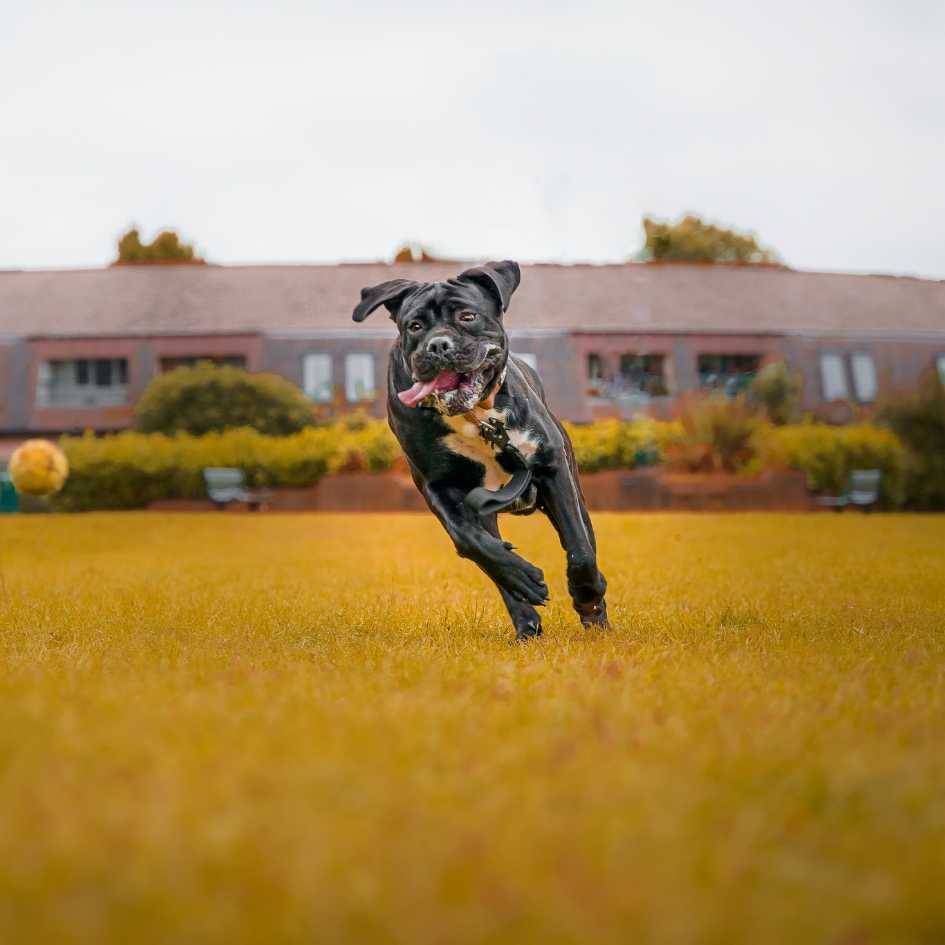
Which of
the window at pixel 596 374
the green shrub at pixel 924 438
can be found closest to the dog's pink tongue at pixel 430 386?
the green shrub at pixel 924 438

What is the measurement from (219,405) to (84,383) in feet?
36.0

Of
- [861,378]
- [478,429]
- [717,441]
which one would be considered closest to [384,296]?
[478,429]

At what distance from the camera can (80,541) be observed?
16828mm

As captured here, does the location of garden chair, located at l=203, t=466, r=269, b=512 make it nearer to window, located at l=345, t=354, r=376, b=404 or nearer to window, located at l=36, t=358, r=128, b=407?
window, located at l=345, t=354, r=376, b=404

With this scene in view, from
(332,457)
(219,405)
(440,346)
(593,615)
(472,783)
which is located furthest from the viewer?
(219,405)

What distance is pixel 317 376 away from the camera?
3838cm

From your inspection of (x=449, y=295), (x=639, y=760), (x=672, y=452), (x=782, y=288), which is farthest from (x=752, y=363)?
(x=639, y=760)

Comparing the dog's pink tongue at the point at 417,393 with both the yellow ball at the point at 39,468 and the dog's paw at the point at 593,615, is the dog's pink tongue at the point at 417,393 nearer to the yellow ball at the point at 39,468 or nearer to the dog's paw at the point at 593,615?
the dog's paw at the point at 593,615

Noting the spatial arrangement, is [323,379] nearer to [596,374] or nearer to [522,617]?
[596,374]

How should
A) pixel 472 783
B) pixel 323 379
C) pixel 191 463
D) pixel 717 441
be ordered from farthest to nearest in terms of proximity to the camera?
pixel 323 379 < pixel 191 463 < pixel 717 441 < pixel 472 783

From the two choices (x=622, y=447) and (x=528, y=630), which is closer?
(x=528, y=630)

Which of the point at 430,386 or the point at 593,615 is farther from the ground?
the point at 430,386

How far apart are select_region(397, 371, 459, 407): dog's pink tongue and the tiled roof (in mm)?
32820

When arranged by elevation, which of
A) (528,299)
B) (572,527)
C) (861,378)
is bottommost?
(572,527)
